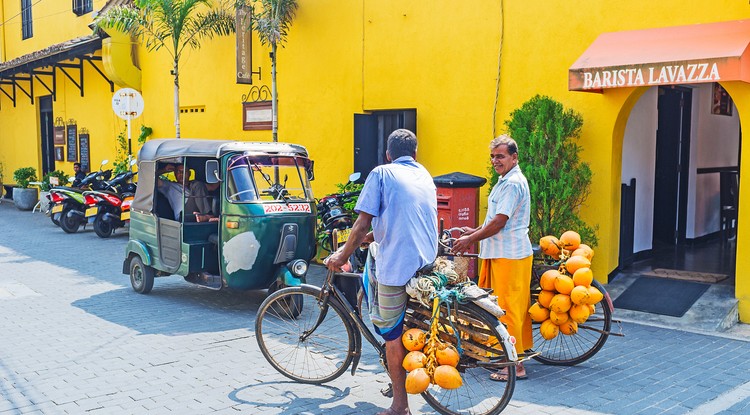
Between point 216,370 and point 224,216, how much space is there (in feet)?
7.11

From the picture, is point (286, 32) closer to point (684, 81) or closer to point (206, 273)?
point (206, 273)

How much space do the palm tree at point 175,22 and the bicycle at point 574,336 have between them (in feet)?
30.8

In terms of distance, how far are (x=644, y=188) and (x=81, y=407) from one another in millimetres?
7766

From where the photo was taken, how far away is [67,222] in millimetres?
14773

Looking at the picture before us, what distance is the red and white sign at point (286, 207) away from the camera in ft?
24.9

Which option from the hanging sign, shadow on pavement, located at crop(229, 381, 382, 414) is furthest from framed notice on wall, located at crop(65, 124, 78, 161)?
shadow on pavement, located at crop(229, 381, 382, 414)

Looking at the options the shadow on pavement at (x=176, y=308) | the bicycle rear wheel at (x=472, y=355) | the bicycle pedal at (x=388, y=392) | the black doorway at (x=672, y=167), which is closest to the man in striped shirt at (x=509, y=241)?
the bicycle rear wheel at (x=472, y=355)

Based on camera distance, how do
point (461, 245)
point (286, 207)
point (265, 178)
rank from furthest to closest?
point (265, 178)
point (286, 207)
point (461, 245)

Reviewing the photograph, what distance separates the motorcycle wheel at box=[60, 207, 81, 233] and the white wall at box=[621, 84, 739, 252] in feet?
36.2

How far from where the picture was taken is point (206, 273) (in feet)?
26.8

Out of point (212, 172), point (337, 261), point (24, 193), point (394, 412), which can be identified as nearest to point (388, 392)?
point (394, 412)

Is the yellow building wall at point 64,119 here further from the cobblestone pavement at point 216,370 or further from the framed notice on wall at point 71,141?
the cobblestone pavement at point 216,370

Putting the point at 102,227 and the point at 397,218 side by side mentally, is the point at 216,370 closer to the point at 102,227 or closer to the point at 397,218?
the point at 397,218

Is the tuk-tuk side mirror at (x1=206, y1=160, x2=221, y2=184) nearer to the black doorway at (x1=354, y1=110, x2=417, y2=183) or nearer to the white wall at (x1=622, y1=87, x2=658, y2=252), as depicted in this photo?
the black doorway at (x1=354, y1=110, x2=417, y2=183)
